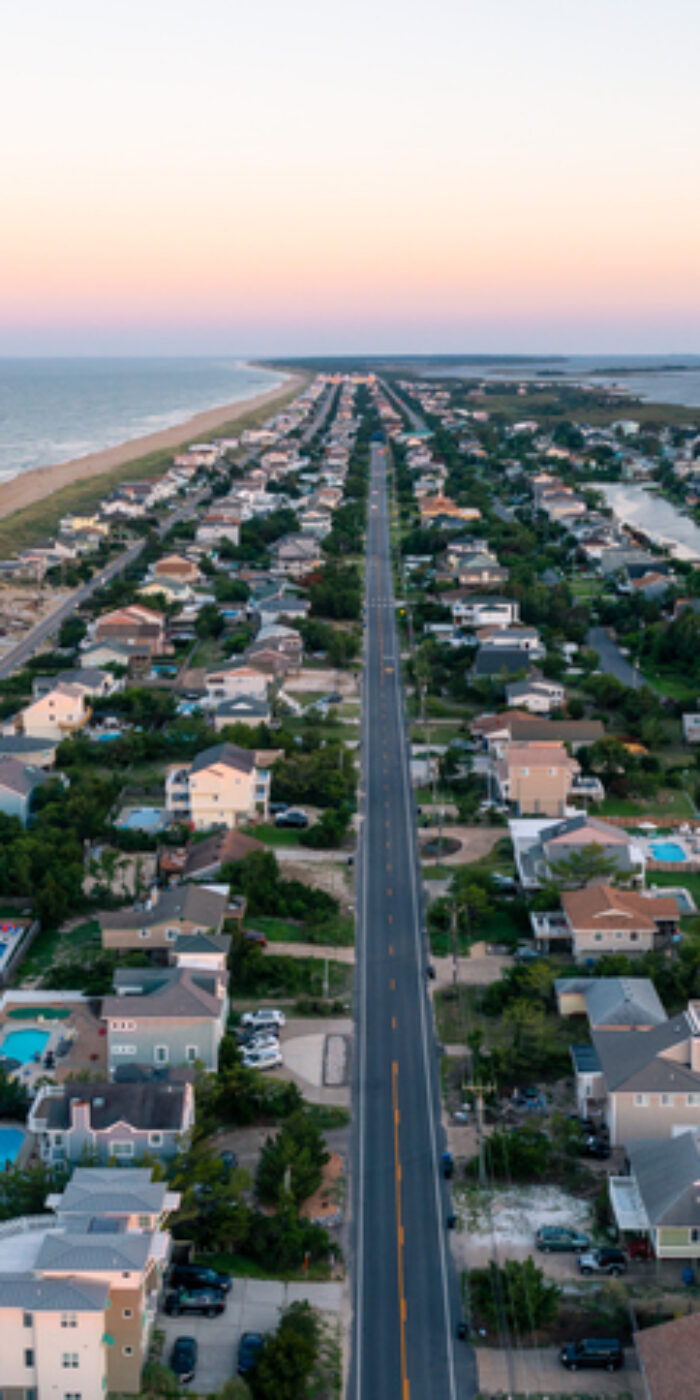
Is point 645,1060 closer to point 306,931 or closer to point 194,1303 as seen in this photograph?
point 194,1303

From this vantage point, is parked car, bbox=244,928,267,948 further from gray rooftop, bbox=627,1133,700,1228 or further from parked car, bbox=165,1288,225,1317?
gray rooftop, bbox=627,1133,700,1228

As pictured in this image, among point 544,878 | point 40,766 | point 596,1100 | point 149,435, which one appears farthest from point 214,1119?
point 149,435

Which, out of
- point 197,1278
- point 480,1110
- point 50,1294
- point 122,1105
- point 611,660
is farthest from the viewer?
point 611,660

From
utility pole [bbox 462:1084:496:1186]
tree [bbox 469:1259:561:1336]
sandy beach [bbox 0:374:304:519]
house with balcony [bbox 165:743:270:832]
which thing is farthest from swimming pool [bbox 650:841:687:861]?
sandy beach [bbox 0:374:304:519]

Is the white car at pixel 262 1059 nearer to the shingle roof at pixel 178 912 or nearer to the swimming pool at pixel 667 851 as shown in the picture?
the shingle roof at pixel 178 912

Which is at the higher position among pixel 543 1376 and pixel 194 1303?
pixel 194 1303

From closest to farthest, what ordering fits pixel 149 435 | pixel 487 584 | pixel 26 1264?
pixel 26 1264
pixel 487 584
pixel 149 435

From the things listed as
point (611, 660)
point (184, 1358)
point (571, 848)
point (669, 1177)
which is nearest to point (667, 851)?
point (571, 848)

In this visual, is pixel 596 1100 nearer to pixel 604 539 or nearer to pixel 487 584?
pixel 487 584
